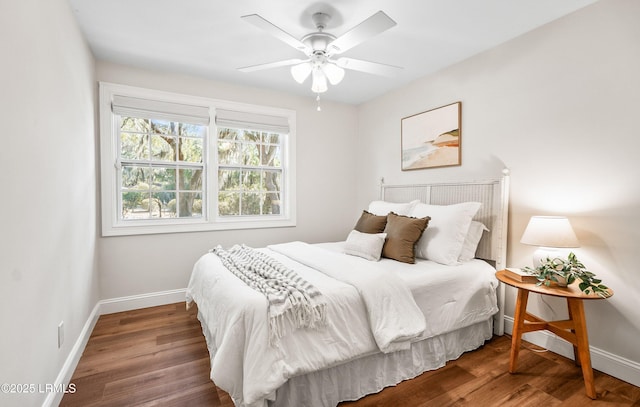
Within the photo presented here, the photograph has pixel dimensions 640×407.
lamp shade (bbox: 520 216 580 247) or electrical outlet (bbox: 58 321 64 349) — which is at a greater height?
lamp shade (bbox: 520 216 580 247)

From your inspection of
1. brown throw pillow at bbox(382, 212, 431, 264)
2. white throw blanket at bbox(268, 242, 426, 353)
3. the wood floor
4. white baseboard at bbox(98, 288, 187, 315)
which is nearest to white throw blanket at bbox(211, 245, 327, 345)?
white throw blanket at bbox(268, 242, 426, 353)

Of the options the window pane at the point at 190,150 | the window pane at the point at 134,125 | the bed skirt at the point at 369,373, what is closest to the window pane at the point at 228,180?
the window pane at the point at 190,150

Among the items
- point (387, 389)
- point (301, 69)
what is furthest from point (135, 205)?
point (387, 389)

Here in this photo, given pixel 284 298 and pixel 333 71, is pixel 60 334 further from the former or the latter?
pixel 333 71

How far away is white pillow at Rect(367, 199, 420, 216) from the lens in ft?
10.0

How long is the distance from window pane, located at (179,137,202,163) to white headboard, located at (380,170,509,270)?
8.84 feet

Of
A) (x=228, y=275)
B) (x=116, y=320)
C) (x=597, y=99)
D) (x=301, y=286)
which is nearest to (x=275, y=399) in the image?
(x=301, y=286)

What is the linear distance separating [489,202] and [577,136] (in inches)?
30.9

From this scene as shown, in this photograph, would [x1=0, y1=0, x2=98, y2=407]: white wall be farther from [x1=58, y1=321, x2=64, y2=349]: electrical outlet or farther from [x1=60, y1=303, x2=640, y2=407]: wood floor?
[x1=60, y1=303, x2=640, y2=407]: wood floor

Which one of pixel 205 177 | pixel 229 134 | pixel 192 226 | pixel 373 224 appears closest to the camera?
pixel 373 224

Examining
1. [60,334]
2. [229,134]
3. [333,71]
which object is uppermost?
[333,71]

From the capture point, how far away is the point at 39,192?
1.52 metres

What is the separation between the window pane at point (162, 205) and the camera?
129 inches

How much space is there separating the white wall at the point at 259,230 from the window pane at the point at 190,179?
1.80 feet
